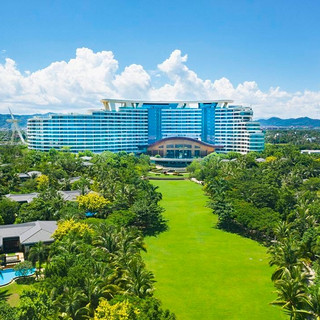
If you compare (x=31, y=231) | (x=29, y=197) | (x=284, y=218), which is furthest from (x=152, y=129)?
(x=31, y=231)

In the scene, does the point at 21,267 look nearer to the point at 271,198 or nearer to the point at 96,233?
the point at 96,233

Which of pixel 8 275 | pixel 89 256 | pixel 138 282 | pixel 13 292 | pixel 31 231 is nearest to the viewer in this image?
pixel 138 282

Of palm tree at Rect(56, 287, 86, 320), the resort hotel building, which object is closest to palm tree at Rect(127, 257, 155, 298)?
palm tree at Rect(56, 287, 86, 320)

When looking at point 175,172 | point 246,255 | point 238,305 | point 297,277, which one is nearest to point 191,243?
point 246,255

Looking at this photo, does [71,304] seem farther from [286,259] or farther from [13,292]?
[286,259]

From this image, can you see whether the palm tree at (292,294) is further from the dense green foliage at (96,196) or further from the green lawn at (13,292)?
the green lawn at (13,292)
